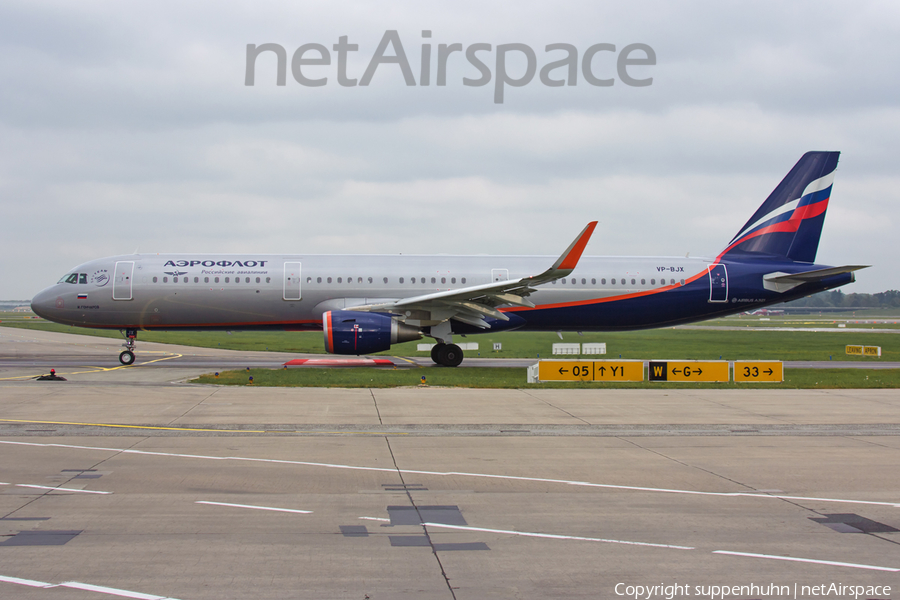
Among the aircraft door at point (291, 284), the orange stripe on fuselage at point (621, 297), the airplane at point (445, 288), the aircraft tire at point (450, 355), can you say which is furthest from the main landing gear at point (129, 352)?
the orange stripe on fuselage at point (621, 297)

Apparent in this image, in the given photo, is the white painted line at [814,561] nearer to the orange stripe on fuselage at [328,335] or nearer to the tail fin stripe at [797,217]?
the orange stripe on fuselage at [328,335]

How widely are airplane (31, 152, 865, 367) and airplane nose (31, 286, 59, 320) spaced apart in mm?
43

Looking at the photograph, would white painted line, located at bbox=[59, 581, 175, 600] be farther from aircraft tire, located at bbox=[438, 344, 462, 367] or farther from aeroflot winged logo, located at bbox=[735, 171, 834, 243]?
aeroflot winged logo, located at bbox=[735, 171, 834, 243]

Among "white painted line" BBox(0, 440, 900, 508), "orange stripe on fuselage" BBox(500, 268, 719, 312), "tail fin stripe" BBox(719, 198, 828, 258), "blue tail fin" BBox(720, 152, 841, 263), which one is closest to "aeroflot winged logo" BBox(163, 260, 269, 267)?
"orange stripe on fuselage" BBox(500, 268, 719, 312)

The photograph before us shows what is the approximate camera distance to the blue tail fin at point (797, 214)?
95.9ft

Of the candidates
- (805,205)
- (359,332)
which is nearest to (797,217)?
(805,205)

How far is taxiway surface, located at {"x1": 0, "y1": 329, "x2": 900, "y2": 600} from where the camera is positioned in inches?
240

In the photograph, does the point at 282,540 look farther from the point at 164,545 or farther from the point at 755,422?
the point at 755,422

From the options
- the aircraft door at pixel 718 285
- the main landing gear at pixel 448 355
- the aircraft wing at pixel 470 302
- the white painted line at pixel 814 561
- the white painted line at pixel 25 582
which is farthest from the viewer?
the aircraft door at pixel 718 285

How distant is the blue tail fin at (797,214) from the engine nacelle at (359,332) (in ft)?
49.2

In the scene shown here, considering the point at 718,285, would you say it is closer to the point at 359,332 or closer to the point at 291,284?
the point at 359,332

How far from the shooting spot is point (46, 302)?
1081 inches

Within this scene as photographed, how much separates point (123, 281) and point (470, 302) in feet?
44.7

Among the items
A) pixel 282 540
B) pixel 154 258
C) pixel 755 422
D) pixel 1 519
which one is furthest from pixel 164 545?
pixel 154 258
